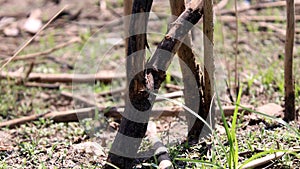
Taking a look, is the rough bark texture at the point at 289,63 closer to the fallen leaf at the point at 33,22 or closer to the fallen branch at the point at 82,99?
the fallen branch at the point at 82,99

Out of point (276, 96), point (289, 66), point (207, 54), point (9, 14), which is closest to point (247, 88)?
point (276, 96)

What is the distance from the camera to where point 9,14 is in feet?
18.1

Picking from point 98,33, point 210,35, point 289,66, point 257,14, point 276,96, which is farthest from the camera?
point 257,14

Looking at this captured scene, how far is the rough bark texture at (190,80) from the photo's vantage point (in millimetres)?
2619

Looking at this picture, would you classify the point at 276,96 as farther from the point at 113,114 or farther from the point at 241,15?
the point at 241,15

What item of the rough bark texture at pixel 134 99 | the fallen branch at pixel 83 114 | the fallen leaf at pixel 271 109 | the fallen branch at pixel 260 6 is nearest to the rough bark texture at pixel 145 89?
the rough bark texture at pixel 134 99

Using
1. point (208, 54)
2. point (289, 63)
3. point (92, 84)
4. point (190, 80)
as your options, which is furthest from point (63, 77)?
point (289, 63)

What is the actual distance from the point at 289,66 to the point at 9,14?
11.8 ft

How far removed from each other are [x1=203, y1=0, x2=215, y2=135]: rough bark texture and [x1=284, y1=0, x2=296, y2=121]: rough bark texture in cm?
44

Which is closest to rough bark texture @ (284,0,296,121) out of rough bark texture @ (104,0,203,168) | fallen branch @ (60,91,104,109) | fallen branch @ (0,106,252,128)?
fallen branch @ (0,106,252,128)

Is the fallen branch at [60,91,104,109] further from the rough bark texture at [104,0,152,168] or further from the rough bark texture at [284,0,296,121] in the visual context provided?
the rough bark texture at [284,0,296,121]

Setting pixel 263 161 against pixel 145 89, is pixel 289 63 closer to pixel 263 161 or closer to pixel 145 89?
pixel 263 161

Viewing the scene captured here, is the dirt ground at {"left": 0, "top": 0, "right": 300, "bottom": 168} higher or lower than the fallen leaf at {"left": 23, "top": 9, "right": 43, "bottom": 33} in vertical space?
lower

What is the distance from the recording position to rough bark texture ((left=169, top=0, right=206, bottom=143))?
2619mm
